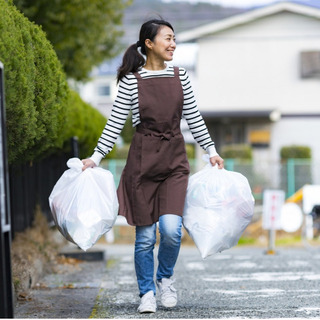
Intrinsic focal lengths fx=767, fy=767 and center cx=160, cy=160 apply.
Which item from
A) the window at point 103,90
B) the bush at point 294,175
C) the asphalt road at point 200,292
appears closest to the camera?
the asphalt road at point 200,292

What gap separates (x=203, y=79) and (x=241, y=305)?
76.4 feet

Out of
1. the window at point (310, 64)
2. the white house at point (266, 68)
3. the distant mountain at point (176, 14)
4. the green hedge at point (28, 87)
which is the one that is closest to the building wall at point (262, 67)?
the white house at point (266, 68)

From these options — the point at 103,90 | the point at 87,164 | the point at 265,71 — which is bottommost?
the point at 87,164

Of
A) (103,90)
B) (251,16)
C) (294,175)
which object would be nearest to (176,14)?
(103,90)

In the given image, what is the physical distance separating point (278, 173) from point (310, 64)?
6.49 meters

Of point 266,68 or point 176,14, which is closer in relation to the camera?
point 266,68

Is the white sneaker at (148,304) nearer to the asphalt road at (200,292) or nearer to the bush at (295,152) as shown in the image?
the asphalt road at (200,292)

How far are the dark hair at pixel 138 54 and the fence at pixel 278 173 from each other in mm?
17602

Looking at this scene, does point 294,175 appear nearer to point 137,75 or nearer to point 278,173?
point 278,173

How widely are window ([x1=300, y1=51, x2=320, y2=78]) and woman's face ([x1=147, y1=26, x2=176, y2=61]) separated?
23523 millimetres

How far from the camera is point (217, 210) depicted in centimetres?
520

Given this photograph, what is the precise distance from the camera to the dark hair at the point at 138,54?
5.21 metres

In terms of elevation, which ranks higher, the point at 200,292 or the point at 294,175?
the point at 294,175

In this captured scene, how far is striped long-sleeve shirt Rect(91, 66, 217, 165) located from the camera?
5.18 meters
